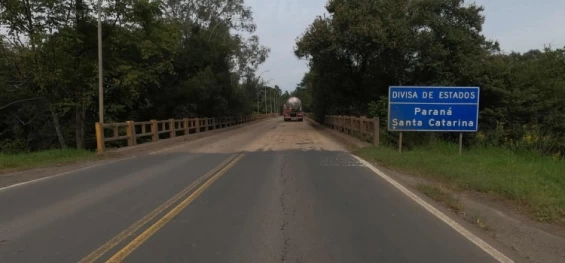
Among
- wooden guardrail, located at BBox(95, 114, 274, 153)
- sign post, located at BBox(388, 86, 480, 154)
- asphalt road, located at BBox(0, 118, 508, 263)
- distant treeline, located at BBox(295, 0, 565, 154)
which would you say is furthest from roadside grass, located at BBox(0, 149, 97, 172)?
distant treeline, located at BBox(295, 0, 565, 154)

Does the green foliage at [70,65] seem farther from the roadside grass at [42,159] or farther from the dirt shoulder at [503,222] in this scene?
the dirt shoulder at [503,222]

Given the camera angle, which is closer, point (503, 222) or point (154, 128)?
point (503, 222)

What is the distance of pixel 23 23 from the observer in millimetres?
23781

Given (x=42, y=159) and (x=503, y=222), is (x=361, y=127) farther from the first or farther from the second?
(x=503, y=222)

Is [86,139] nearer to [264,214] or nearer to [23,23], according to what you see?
[23,23]

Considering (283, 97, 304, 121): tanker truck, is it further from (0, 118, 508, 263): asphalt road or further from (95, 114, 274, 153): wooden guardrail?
(0, 118, 508, 263): asphalt road

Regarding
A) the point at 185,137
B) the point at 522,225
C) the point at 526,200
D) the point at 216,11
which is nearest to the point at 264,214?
the point at 522,225

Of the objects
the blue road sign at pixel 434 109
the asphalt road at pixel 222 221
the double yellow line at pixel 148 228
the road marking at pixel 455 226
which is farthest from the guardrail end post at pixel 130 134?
the road marking at pixel 455 226

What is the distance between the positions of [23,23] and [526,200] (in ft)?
78.4

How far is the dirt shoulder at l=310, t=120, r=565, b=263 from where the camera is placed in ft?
19.0

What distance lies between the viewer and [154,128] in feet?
77.4

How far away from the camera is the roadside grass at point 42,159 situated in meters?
14.3

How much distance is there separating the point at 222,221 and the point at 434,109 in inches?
474

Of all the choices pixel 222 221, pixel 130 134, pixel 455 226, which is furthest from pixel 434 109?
pixel 130 134
